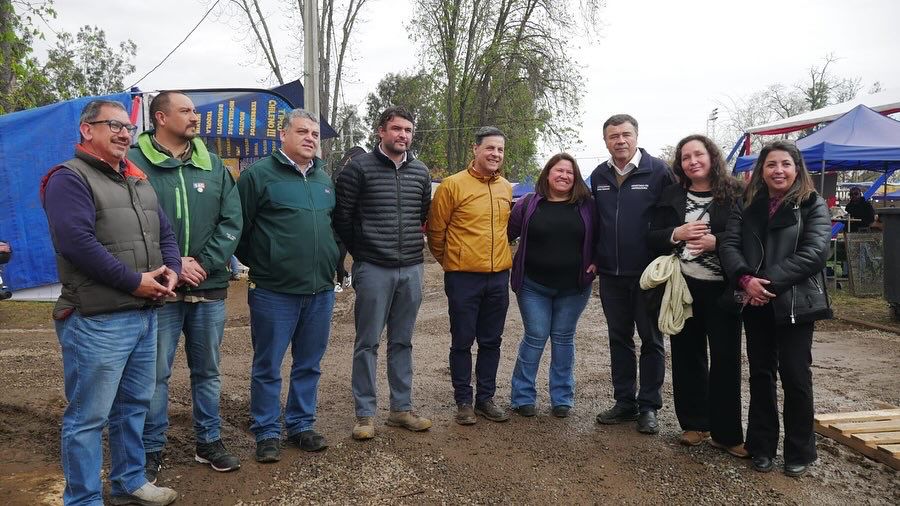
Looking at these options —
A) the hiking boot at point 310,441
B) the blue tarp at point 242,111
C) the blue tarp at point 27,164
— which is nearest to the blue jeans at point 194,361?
the hiking boot at point 310,441

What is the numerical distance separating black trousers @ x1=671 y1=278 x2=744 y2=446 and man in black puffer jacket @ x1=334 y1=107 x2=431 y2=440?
5.83 feet

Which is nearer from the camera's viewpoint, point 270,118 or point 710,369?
A: point 710,369

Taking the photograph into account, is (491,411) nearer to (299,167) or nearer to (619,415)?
(619,415)

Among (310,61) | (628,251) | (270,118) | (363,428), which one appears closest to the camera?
(363,428)

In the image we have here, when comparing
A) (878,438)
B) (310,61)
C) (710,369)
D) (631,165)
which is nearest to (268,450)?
(710,369)

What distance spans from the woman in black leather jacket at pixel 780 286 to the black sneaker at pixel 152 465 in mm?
3465

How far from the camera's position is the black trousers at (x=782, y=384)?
357 centimetres

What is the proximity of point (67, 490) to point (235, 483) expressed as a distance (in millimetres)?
852

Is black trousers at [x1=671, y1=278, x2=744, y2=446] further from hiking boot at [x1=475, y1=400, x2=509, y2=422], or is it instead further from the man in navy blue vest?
hiking boot at [x1=475, y1=400, x2=509, y2=422]

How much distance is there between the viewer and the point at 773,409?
12.2 feet

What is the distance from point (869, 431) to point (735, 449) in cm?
100

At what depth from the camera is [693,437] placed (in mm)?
4090

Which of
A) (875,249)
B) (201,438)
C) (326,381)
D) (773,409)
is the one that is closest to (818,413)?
(773,409)

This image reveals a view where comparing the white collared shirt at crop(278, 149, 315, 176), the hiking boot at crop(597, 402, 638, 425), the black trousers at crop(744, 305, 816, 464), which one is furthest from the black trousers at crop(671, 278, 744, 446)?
the white collared shirt at crop(278, 149, 315, 176)
